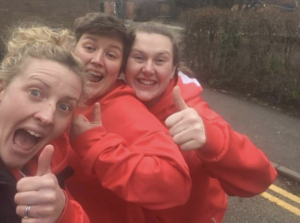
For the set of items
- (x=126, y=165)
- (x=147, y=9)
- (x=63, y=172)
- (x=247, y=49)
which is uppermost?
(x=126, y=165)

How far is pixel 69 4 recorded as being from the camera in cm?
1387

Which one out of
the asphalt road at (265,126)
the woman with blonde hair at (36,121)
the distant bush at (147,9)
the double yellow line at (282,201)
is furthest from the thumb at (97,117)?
the distant bush at (147,9)

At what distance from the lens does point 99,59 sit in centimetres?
203

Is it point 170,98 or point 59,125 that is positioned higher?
point 59,125

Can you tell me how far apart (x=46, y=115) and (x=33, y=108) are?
0.19 ft

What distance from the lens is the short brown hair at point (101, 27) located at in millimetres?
2014

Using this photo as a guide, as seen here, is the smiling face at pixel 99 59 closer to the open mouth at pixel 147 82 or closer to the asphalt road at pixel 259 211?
the open mouth at pixel 147 82

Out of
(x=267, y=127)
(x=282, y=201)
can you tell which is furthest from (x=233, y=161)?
(x=267, y=127)

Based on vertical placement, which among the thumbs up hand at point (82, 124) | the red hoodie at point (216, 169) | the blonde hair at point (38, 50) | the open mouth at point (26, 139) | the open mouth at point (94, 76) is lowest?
the red hoodie at point (216, 169)

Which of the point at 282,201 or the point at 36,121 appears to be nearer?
the point at 36,121

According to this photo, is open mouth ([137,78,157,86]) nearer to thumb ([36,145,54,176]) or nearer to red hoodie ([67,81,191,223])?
red hoodie ([67,81,191,223])

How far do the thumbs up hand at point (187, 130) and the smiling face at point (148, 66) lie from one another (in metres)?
0.58

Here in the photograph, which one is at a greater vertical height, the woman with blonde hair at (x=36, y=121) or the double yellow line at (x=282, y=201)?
the woman with blonde hair at (x=36, y=121)

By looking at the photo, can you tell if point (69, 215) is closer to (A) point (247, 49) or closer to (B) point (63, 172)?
(B) point (63, 172)
